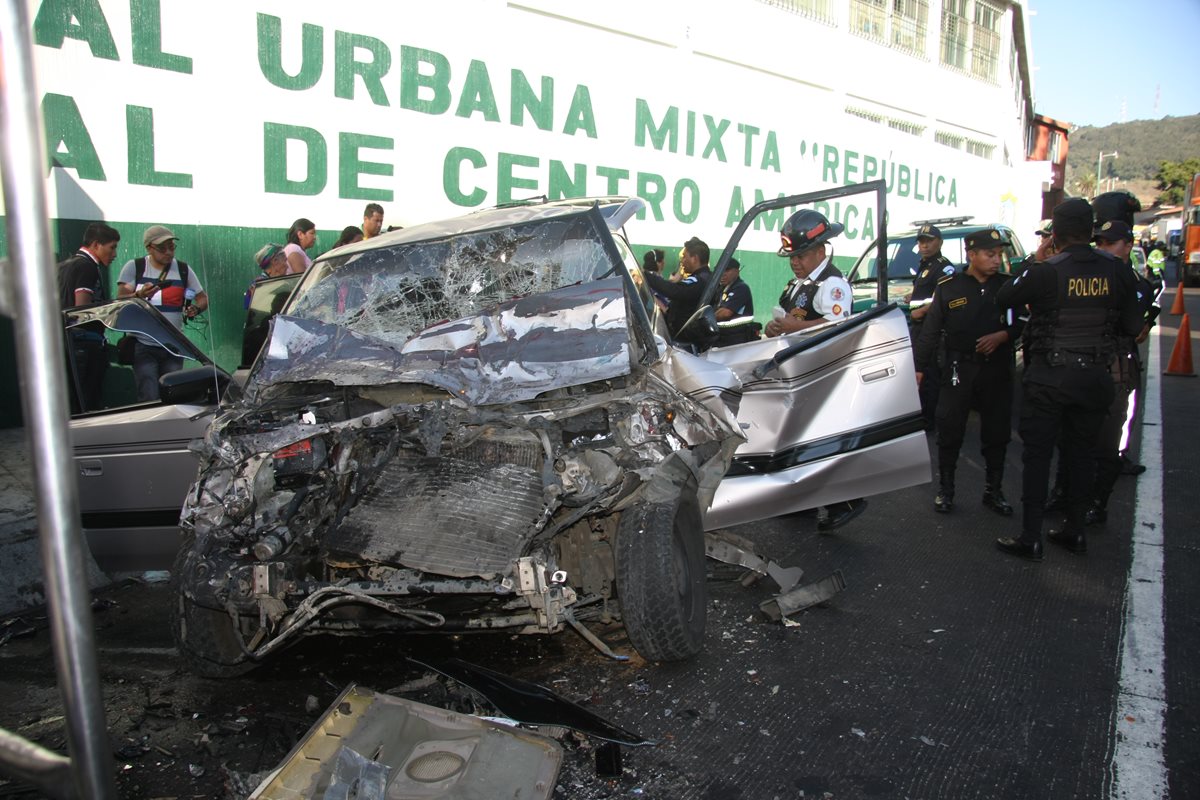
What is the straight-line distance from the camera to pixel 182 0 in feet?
26.1

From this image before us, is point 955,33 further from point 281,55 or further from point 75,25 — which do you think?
point 75,25

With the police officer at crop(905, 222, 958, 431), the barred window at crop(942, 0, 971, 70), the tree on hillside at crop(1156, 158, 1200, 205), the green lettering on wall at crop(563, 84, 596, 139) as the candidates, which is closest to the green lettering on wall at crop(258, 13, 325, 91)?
the green lettering on wall at crop(563, 84, 596, 139)

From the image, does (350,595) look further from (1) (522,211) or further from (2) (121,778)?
(1) (522,211)

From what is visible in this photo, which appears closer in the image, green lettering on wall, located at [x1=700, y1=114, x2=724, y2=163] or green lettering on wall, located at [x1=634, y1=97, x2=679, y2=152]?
green lettering on wall, located at [x1=634, y1=97, x2=679, y2=152]

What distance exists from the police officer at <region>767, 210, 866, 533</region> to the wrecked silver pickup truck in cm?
72

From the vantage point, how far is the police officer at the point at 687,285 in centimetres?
776

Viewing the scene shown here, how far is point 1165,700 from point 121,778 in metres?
3.74

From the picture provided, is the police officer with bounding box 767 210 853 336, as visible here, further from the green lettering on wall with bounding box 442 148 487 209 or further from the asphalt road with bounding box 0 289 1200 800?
the green lettering on wall with bounding box 442 148 487 209

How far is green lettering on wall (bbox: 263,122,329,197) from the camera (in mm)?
8727

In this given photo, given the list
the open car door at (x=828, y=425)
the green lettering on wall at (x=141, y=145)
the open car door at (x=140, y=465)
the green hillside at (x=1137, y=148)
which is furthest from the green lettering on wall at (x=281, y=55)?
A: the green hillside at (x=1137, y=148)

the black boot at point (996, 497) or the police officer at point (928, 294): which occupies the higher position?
the police officer at point (928, 294)

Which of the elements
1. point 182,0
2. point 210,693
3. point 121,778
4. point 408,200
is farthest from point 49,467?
point 408,200

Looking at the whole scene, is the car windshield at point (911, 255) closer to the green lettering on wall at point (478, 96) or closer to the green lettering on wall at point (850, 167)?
the green lettering on wall at point (478, 96)

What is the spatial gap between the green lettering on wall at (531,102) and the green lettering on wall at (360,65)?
1836 millimetres
